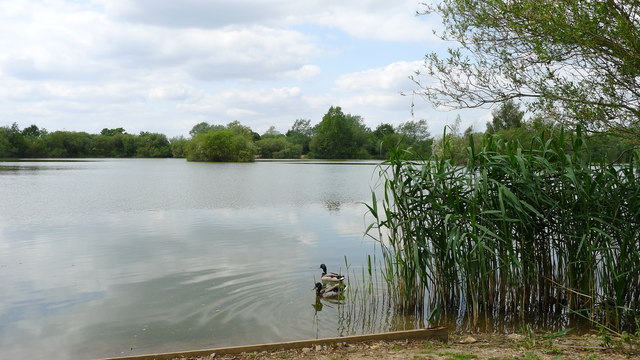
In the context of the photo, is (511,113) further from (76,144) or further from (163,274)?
(76,144)

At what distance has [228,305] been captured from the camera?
8328mm

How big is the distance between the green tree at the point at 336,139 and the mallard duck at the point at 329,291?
93.4 meters

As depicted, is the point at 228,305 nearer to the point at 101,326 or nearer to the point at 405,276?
the point at 101,326

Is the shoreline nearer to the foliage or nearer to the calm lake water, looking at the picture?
the calm lake water

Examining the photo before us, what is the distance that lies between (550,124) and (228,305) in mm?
5951

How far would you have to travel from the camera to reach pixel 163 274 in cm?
1040

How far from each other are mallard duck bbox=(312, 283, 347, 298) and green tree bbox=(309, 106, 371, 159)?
306 ft

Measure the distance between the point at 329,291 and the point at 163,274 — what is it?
3.75m

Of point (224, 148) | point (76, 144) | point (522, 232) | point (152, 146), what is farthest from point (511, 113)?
point (152, 146)

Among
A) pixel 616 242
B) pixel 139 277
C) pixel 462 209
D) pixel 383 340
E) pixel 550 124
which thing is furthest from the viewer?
pixel 139 277

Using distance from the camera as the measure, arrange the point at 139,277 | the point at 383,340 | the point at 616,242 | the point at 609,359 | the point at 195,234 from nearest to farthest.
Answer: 1. the point at 609,359
2. the point at 383,340
3. the point at 616,242
4. the point at 139,277
5. the point at 195,234

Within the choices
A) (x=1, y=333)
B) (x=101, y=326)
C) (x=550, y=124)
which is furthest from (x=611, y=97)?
(x=1, y=333)

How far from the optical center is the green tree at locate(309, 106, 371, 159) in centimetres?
10231

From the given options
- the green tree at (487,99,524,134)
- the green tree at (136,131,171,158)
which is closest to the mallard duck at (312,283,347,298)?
the green tree at (487,99,524,134)
